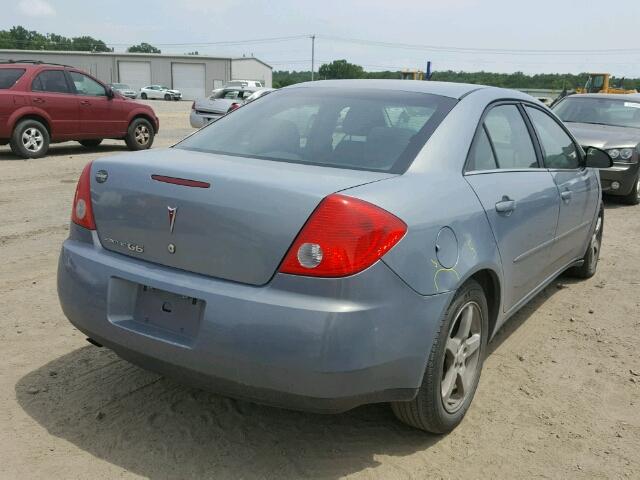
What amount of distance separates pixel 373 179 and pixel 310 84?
148 cm

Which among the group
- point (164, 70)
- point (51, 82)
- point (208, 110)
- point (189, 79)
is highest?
point (164, 70)

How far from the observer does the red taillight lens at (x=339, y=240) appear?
232 cm

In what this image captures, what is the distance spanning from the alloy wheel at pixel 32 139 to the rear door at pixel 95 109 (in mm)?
874

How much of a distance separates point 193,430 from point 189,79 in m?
73.4

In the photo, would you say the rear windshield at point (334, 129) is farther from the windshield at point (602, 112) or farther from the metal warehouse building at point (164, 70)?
the metal warehouse building at point (164, 70)

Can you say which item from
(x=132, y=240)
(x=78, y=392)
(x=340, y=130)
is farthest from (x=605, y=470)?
(x=78, y=392)

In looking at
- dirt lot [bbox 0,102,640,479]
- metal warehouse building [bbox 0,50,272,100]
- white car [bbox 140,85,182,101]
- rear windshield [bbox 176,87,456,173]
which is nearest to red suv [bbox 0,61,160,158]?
dirt lot [bbox 0,102,640,479]

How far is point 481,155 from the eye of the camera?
10.6ft

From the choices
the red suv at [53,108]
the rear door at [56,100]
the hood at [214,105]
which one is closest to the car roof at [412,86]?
the red suv at [53,108]

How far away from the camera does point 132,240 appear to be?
2725 mm

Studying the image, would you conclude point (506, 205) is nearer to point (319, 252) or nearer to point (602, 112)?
point (319, 252)

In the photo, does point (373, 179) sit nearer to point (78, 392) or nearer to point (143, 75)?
point (78, 392)

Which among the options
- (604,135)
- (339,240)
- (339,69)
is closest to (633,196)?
(604,135)

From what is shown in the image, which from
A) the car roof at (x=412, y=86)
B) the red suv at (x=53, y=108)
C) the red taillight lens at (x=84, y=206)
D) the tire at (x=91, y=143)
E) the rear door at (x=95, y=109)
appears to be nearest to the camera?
the red taillight lens at (x=84, y=206)
